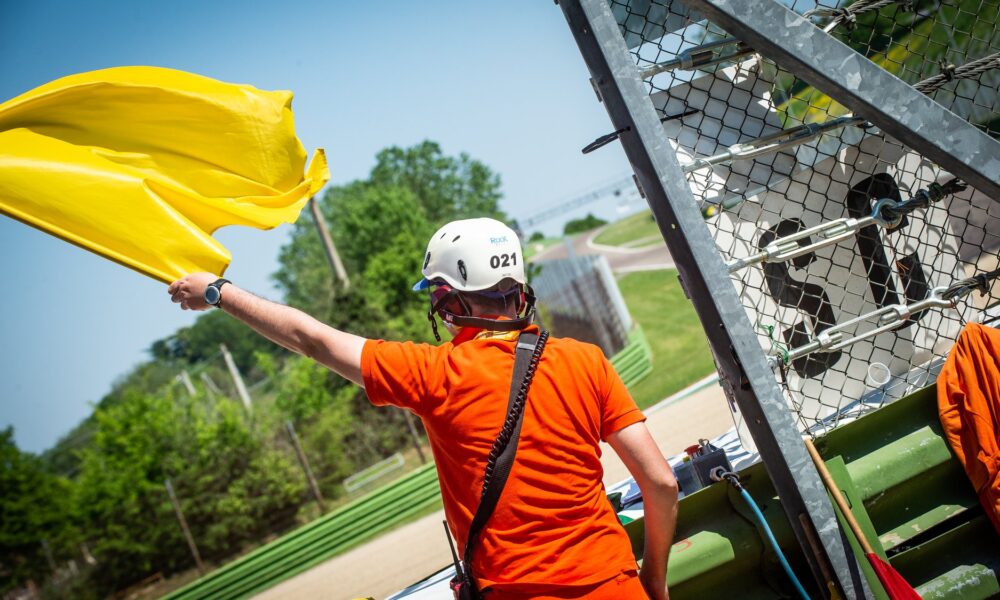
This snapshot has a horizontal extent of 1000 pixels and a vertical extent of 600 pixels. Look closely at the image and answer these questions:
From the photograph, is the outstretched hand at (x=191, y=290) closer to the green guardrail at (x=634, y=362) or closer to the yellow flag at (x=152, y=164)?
the yellow flag at (x=152, y=164)

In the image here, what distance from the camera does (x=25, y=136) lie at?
9.02ft

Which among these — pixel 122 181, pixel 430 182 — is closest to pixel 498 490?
pixel 122 181

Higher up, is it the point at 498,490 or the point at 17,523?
the point at 17,523

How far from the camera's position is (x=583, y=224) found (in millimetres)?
87250

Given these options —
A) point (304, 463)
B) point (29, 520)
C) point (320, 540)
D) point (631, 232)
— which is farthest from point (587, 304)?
point (631, 232)

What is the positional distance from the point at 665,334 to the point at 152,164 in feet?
68.3

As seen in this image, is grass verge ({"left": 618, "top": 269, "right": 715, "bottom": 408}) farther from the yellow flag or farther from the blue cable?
the yellow flag

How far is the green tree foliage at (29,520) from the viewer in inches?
1042

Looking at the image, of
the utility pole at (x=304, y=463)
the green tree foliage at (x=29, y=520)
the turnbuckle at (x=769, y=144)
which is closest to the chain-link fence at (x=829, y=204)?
the turnbuckle at (x=769, y=144)

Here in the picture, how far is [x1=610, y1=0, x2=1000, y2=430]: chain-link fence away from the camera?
2.93 metres

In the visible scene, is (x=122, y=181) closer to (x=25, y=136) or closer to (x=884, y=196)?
(x=25, y=136)

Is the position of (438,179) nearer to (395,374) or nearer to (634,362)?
(634,362)

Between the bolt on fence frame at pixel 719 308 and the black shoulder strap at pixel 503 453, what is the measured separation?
83 cm

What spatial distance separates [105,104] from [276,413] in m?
26.0
